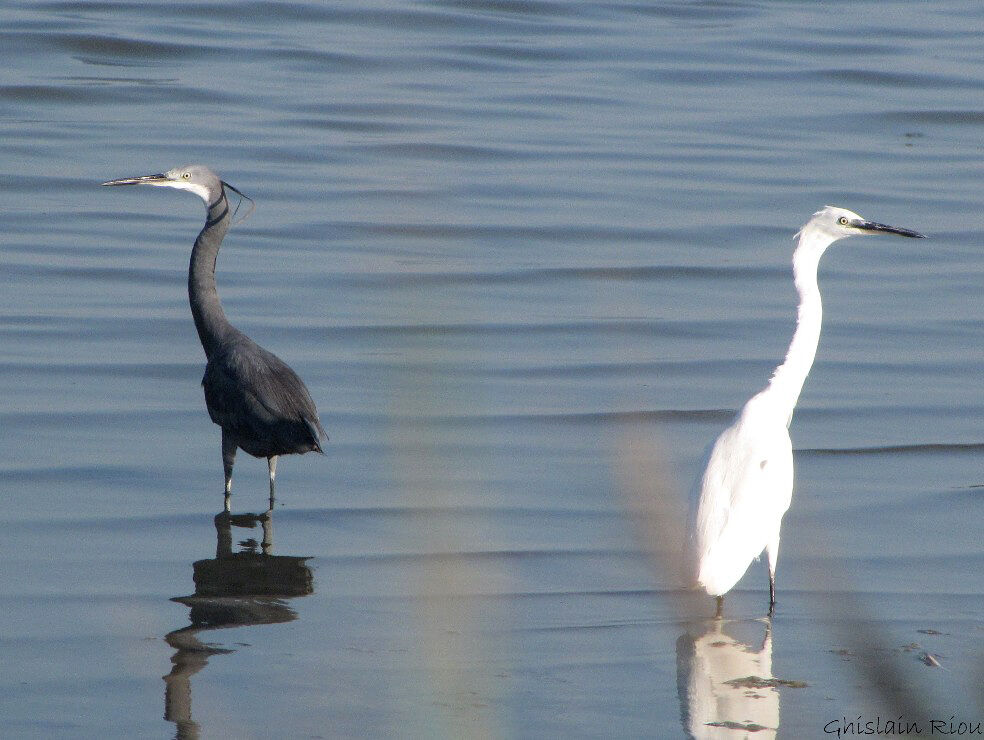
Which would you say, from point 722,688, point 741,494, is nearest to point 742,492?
point 741,494

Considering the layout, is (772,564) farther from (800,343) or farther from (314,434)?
(314,434)

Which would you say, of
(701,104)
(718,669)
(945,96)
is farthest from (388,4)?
(718,669)

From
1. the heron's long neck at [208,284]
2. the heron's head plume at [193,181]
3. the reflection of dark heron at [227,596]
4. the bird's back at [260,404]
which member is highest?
the heron's head plume at [193,181]

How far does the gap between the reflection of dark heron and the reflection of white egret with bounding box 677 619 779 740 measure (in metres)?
1.39

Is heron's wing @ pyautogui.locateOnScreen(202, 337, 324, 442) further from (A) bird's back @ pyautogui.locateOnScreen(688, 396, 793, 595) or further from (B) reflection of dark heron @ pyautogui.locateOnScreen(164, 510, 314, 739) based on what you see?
(A) bird's back @ pyautogui.locateOnScreen(688, 396, 793, 595)

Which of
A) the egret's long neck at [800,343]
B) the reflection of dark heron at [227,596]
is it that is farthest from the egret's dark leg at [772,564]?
the reflection of dark heron at [227,596]

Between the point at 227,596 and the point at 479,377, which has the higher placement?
the point at 479,377

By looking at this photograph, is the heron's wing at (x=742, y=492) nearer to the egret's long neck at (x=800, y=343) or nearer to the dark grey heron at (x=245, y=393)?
A: the egret's long neck at (x=800, y=343)

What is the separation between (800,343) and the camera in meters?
5.41

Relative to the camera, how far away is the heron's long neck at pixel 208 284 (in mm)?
6848

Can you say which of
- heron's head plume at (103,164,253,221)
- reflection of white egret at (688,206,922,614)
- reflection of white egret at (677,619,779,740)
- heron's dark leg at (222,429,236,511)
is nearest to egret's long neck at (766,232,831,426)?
reflection of white egret at (688,206,922,614)

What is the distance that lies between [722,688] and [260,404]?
2.55m

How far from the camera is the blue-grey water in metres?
3.99

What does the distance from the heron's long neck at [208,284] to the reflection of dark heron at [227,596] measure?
3.37 feet
